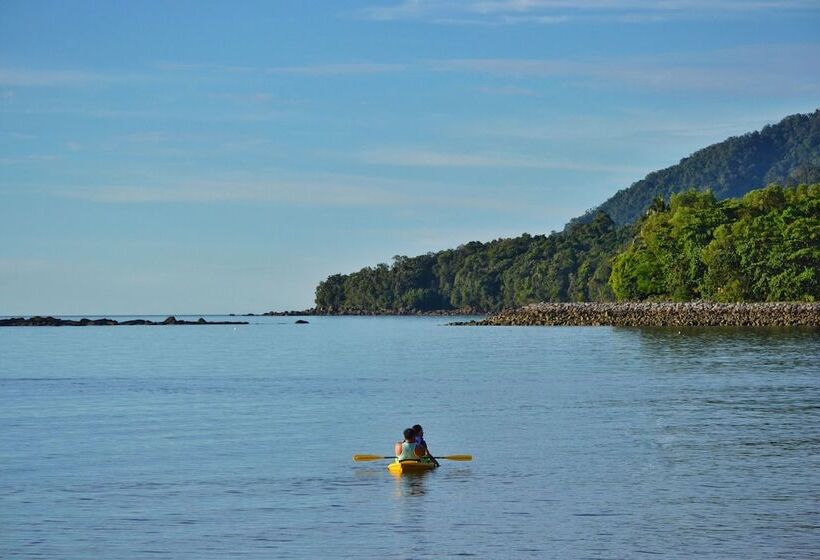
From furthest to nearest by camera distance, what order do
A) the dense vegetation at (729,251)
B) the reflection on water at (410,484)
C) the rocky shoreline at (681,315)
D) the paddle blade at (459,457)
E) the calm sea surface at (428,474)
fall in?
the dense vegetation at (729,251), the rocky shoreline at (681,315), the paddle blade at (459,457), the reflection on water at (410,484), the calm sea surface at (428,474)

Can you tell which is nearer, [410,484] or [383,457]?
[410,484]

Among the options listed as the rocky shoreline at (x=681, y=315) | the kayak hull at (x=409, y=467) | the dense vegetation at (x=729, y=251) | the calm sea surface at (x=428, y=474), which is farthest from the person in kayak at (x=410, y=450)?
the dense vegetation at (x=729, y=251)

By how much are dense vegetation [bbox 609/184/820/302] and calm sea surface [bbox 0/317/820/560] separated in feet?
252

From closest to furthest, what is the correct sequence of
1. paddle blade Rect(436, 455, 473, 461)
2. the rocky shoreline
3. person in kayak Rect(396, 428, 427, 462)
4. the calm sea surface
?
the calm sea surface < person in kayak Rect(396, 428, 427, 462) < paddle blade Rect(436, 455, 473, 461) < the rocky shoreline

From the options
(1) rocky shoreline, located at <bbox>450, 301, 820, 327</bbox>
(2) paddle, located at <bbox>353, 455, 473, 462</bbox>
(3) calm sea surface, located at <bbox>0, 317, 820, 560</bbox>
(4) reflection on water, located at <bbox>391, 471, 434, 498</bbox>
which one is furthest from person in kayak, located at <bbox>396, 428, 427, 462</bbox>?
(1) rocky shoreline, located at <bbox>450, 301, 820, 327</bbox>

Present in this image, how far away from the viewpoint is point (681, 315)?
463 feet

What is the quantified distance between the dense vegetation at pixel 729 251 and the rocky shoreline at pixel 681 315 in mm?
5796

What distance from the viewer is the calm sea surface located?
74.8ft

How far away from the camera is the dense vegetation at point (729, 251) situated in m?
140

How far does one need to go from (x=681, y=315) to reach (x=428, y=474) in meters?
115

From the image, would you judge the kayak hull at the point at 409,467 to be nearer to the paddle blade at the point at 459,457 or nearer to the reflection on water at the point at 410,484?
the reflection on water at the point at 410,484

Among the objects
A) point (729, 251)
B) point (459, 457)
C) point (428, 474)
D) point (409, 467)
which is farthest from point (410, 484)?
point (729, 251)

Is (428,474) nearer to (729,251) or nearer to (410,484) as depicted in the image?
(410,484)

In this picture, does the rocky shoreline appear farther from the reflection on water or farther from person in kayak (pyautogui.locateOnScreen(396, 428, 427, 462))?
the reflection on water
